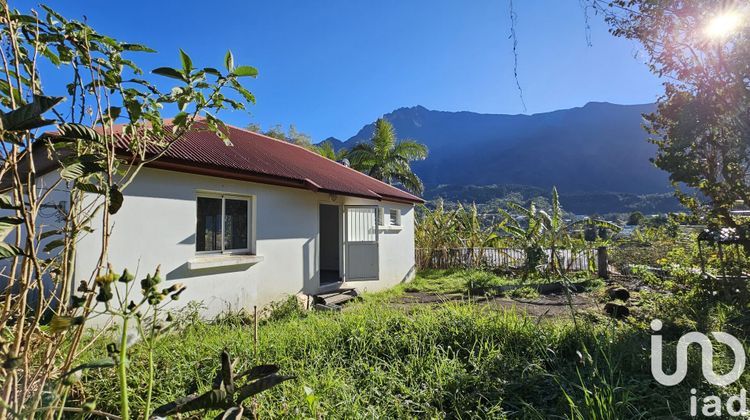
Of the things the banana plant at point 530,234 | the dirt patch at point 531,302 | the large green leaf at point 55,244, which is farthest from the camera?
the banana plant at point 530,234

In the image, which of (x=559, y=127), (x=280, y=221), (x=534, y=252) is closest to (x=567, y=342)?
(x=534, y=252)

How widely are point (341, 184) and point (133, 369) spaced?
7.61 m

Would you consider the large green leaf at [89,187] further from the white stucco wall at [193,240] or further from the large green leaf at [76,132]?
the white stucco wall at [193,240]

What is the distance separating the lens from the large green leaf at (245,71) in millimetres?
2266

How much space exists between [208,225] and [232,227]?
1.79ft

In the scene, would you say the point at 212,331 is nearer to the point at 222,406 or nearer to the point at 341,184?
the point at 222,406

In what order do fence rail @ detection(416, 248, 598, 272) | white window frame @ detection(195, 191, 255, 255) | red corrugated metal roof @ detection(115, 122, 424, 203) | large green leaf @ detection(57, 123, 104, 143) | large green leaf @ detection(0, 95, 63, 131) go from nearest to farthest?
large green leaf @ detection(0, 95, 63, 131) < large green leaf @ detection(57, 123, 104, 143) < red corrugated metal roof @ detection(115, 122, 424, 203) < white window frame @ detection(195, 191, 255, 255) < fence rail @ detection(416, 248, 598, 272)

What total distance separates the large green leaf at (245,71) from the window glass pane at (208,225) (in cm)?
558

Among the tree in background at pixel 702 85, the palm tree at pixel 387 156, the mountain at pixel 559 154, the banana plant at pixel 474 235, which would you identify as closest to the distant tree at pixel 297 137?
the palm tree at pixel 387 156

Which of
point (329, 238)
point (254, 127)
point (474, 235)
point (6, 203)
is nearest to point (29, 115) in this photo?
point (6, 203)

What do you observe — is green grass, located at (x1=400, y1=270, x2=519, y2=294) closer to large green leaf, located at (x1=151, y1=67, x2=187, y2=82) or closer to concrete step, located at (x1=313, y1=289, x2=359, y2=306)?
concrete step, located at (x1=313, y1=289, x2=359, y2=306)

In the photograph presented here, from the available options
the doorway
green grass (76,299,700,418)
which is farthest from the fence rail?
green grass (76,299,700,418)

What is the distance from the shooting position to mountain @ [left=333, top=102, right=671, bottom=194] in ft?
322

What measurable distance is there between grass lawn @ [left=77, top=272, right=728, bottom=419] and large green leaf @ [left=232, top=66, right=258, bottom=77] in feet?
6.97
